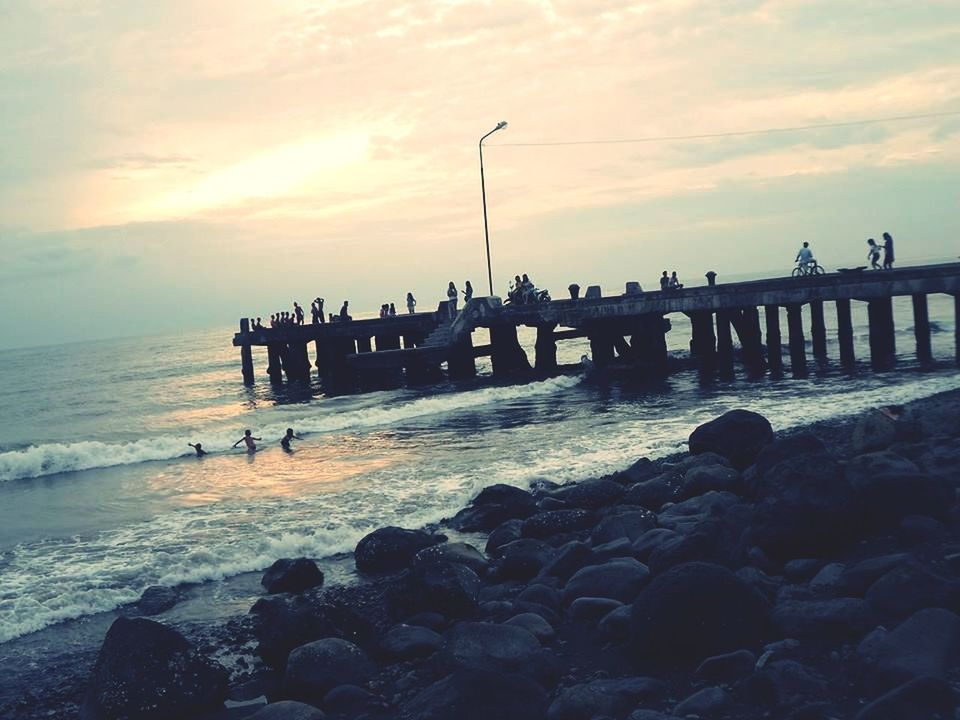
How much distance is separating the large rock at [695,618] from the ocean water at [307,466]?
6118 millimetres

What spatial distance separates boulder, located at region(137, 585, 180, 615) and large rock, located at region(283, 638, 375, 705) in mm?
3985

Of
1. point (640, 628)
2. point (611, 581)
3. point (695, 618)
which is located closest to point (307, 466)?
point (611, 581)

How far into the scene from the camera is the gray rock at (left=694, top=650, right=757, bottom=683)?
7.12 metres

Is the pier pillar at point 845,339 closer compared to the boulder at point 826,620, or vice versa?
the boulder at point 826,620

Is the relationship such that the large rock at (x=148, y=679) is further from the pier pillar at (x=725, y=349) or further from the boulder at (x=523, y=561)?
the pier pillar at (x=725, y=349)

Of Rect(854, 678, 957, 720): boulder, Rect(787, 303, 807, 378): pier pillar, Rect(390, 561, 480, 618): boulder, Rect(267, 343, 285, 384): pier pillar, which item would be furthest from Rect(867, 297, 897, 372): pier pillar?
Rect(267, 343, 285, 384): pier pillar

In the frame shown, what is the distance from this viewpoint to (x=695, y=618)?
760 cm

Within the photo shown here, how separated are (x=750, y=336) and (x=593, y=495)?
70.3 ft

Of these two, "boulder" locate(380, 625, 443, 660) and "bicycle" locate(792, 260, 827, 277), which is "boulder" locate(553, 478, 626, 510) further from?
"bicycle" locate(792, 260, 827, 277)

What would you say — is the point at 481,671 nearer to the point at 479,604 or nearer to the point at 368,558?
the point at 479,604

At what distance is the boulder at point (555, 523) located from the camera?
13.2 m

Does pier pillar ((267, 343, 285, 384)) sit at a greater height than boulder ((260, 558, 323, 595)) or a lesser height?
greater

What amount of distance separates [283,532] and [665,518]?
662 cm

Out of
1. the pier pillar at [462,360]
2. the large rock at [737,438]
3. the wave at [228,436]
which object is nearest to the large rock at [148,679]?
the large rock at [737,438]
